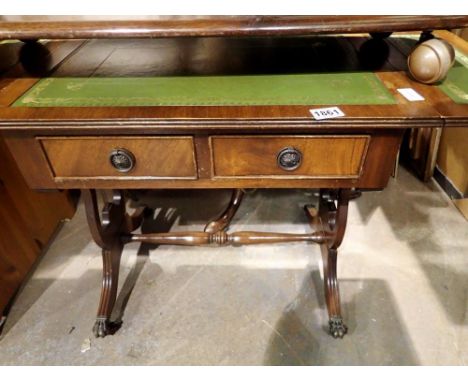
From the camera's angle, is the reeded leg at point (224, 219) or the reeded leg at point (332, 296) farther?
the reeded leg at point (224, 219)

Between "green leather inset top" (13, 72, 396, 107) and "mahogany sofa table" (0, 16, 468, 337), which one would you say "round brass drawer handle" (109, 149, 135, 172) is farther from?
"green leather inset top" (13, 72, 396, 107)

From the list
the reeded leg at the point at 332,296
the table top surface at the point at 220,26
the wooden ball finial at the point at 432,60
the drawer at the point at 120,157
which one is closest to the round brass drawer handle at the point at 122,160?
the drawer at the point at 120,157

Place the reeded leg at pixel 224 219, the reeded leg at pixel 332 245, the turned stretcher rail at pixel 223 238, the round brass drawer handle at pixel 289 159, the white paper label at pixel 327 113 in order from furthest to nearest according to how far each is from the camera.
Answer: the reeded leg at pixel 224 219 < the turned stretcher rail at pixel 223 238 < the reeded leg at pixel 332 245 < the round brass drawer handle at pixel 289 159 < the white paper label at pixel 327 113

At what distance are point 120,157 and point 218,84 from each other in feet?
0.97

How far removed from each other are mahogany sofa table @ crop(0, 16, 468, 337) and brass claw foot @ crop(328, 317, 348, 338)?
2.02 feet

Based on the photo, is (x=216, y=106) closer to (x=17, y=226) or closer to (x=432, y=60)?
(x=432, y=60)

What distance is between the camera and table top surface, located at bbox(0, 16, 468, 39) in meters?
0.75

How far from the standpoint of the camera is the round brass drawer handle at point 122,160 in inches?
32.7

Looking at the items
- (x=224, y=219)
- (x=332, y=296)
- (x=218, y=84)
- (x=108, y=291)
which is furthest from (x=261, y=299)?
(x=218, y=84)

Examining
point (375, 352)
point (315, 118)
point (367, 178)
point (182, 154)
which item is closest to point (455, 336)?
point (375, 352)

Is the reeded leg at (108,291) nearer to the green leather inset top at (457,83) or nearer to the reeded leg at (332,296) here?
the reeded leg at (332,296)

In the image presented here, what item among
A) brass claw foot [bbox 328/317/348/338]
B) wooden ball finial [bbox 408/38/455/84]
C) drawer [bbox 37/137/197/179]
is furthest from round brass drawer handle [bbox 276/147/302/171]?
brass claw foot [bbox 328/317/348/338]

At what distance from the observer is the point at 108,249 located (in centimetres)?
134

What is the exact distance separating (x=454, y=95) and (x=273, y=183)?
1.48 ft
